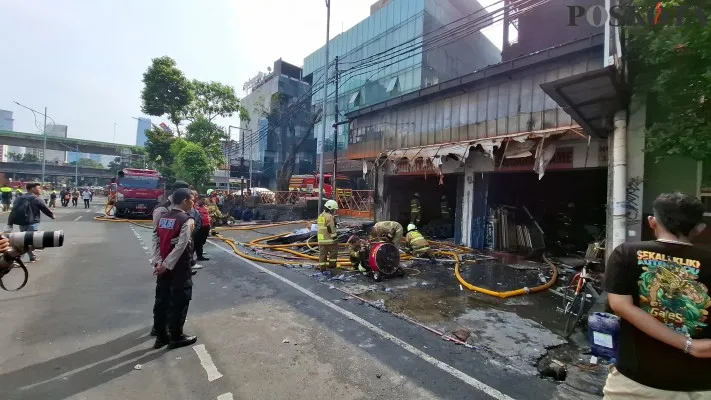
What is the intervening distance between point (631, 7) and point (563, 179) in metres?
8.62

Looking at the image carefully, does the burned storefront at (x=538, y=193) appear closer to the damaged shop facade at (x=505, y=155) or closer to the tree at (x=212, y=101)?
the damaged shop facade at (x=505, y=155)

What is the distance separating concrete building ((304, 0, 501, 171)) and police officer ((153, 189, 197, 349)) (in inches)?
964

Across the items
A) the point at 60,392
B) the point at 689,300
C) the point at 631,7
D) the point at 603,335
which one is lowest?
the point at 60,392

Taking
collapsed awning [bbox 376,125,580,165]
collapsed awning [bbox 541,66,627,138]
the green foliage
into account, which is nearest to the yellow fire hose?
collapsed awning [bbox 376,125,580,165]

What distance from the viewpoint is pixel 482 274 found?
26.4 ft

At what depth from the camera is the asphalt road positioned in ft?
10.3

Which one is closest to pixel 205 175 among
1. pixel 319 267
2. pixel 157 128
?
pixel 157 128

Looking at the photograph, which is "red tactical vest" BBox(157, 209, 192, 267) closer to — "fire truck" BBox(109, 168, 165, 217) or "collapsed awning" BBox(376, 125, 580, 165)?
"collapsed awning" BBox(376, 125, 580, 165)

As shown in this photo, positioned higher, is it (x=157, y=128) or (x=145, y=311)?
(x=157, y=128)

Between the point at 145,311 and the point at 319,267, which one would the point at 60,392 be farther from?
the point at 319,267

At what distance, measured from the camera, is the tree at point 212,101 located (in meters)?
30.5

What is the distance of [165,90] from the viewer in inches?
1160

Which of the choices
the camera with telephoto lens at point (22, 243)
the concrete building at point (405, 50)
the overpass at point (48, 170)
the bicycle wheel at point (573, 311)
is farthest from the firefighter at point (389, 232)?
the overpass at point (48, 170)

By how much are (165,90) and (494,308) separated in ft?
105
